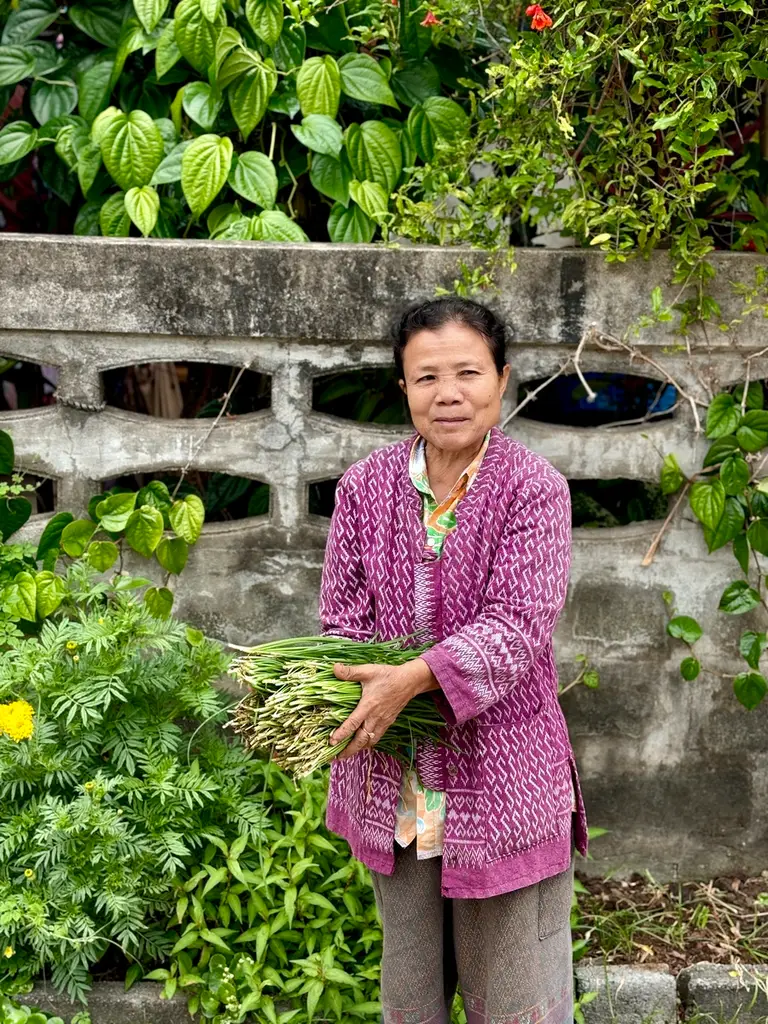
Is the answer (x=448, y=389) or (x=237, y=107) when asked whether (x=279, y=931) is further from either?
(x=237, y=107)

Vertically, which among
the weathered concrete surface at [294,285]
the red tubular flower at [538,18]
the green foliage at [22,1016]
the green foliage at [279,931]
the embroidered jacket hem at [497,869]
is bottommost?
the green foliage at [22,1016]

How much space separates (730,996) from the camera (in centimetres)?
309

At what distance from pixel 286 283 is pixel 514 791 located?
1553 millimetres

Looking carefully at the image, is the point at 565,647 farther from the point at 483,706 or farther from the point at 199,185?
the point at 199,185

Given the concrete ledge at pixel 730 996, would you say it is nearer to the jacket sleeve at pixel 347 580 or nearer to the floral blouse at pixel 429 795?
the floral blouse at pixel 429 795

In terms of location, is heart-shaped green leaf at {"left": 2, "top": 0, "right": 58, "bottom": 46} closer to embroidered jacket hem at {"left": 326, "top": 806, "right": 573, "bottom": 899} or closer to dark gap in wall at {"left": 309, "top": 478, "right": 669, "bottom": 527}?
dark gap in wall at {"left": 309, "top": 478, "right": 669, "bottom": 527}

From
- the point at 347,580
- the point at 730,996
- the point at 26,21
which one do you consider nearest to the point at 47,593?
the point at 347,580

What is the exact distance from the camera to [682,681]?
11.2ft

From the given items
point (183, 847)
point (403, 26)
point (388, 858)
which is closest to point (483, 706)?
point (388, 858)

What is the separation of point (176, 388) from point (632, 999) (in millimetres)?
2669

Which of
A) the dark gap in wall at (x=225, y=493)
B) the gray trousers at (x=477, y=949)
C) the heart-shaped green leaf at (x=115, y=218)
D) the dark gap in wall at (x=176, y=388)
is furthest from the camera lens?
the dark gap in wall at (x=176, y=388)

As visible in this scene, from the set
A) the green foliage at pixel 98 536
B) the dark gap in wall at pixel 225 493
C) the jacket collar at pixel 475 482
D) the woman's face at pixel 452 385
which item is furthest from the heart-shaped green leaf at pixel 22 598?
the woman's face at pixel 452 385

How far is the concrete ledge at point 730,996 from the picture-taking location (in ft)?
10.1

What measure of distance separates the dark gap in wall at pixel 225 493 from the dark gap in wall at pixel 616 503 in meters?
0.99
